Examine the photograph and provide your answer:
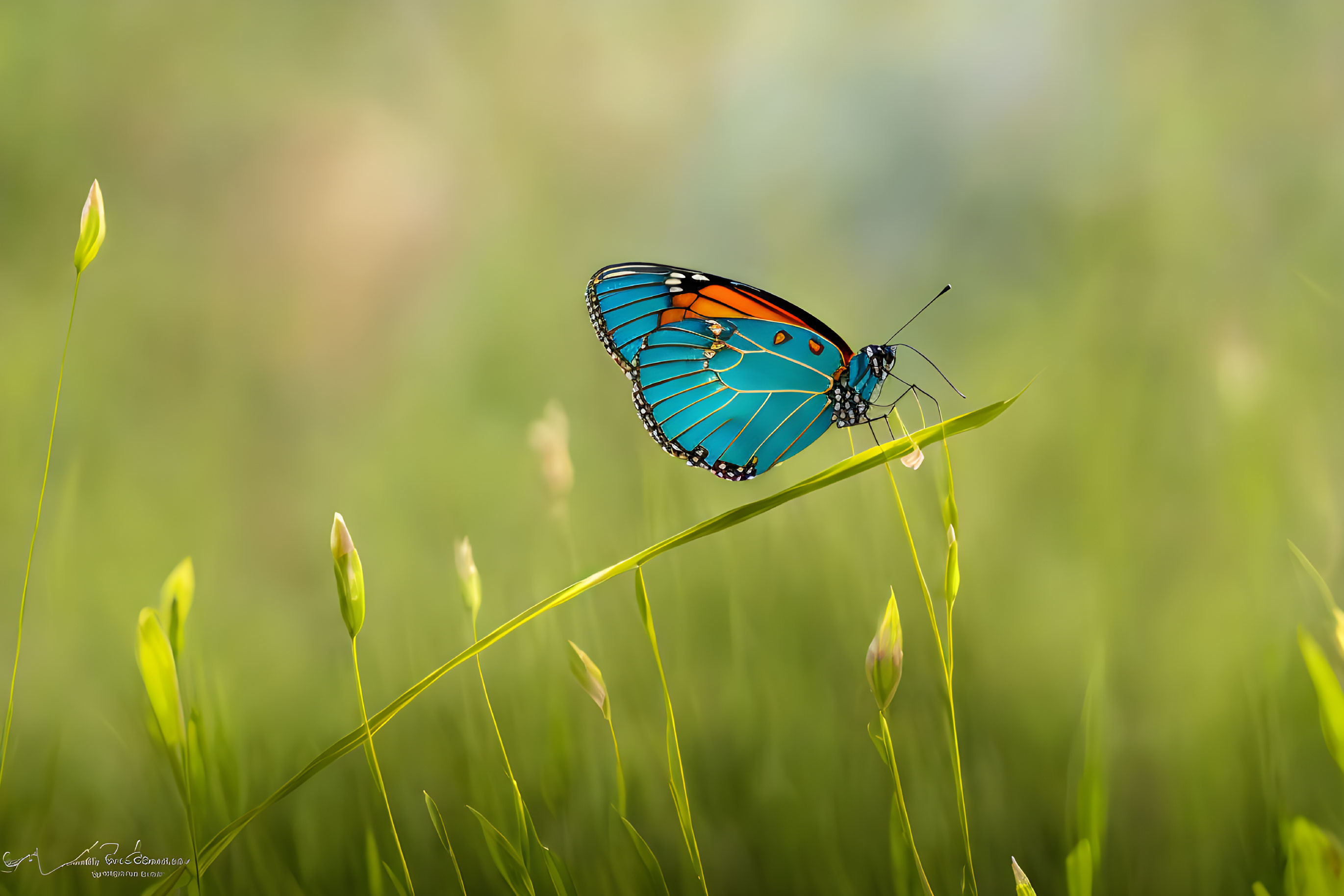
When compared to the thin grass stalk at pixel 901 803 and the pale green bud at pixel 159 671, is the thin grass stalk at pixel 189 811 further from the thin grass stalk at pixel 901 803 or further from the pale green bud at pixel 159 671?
the thin grass stalk at pixel 901 803

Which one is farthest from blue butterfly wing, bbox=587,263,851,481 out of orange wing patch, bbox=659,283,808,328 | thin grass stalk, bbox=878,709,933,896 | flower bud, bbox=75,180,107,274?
flower bud, bbox=75,180,107,274

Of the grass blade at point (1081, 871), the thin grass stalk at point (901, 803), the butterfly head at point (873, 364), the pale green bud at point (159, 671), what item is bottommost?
the grass blade at point (1081, 871)

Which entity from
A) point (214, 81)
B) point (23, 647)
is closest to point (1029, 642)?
point (23, 647)

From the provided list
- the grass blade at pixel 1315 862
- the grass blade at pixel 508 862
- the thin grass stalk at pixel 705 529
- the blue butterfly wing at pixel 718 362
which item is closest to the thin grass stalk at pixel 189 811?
the thin grass stalk at pixel 705 529

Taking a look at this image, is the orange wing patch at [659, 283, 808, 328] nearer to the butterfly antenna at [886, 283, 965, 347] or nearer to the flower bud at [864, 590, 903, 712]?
the butterfly antenna at [886, 283, 965, 347]

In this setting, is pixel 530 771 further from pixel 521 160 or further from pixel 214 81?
pixel 214 81

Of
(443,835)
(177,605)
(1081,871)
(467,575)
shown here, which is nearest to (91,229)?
(177,605)

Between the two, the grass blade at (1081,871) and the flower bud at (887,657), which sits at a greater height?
the flower bud at (887,657)
